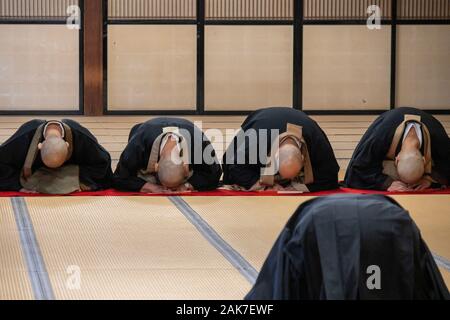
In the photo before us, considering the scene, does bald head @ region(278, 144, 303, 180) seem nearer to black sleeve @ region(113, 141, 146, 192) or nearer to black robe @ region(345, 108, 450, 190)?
black robe @ region(345, 108, 450, 190)

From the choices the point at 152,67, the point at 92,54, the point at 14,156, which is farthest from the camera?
the point at 152,67

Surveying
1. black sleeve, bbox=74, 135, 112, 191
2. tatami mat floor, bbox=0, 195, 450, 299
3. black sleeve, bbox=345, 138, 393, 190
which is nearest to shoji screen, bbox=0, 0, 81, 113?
black sleeve, bbox=74, 135, 112, 191

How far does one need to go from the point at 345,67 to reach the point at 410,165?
4.95m

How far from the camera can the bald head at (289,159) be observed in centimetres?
645

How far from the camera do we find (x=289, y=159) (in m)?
6.46

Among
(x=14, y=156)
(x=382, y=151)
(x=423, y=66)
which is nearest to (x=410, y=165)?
(x=382, y=151)

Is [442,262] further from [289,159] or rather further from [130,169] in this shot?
[130,169]

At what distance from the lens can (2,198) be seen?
20.7ft

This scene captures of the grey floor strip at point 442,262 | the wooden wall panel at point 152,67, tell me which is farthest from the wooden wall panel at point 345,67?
the grey floor strip at point 442,262

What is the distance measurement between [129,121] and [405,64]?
3.31 meters

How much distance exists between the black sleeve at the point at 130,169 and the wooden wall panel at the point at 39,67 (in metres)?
4.66

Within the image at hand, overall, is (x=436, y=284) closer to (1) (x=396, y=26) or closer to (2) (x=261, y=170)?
(2) (x=261, y=170)

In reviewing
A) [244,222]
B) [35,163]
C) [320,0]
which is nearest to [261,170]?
[244,222]

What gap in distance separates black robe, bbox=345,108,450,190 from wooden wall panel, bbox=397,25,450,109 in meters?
4.70
